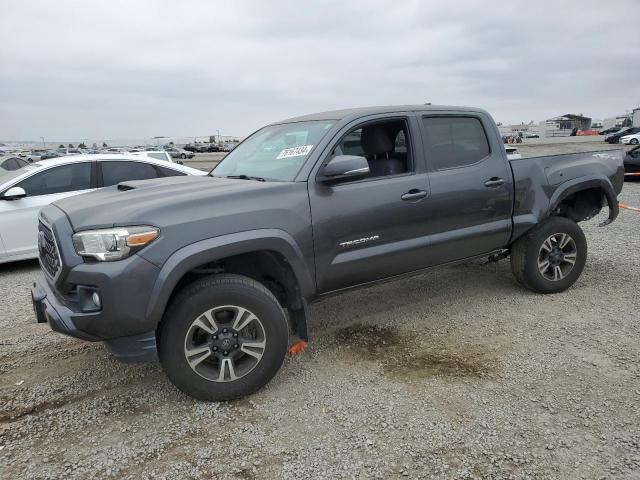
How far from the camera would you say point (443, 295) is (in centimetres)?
491

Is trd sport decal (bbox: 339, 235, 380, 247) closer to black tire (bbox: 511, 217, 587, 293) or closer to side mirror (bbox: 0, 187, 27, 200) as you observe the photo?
black tire (bbox: 511, 217, 587, 293)

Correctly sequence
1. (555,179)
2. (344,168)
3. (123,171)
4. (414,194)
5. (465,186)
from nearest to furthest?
(344,168), (414,194), (465,186), (555,179), (123,171)

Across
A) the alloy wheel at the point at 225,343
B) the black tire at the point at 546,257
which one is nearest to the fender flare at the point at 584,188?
the black tire at the point at 546,257

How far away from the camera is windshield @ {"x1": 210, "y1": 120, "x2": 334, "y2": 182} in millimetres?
3512

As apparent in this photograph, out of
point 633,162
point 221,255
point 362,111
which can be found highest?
point 362,111

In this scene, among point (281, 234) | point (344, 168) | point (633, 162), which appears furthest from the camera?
point (633, 162)

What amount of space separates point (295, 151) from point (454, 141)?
1495 millimetres

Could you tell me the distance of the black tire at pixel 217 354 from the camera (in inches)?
111

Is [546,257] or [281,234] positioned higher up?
[281,234]

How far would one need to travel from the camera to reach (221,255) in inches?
113

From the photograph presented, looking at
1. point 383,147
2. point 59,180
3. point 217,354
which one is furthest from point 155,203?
point 59,180

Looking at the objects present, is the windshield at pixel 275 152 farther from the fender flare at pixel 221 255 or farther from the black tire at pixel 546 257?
the black tire at pixel 546 257

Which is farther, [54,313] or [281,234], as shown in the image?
[281,234]

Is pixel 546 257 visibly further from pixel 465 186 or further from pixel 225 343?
pixel 225 343
